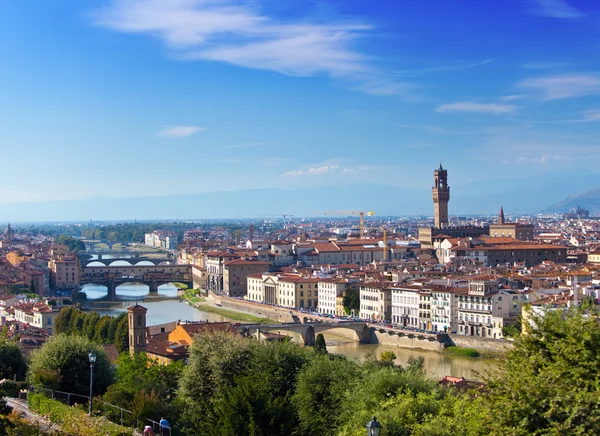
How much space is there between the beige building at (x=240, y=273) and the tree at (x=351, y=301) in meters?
12.9

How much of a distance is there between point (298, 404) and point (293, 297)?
96.5 feet

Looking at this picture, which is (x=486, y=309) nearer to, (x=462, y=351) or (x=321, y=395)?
(x=462, y=351)

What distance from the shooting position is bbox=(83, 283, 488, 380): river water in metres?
25.7

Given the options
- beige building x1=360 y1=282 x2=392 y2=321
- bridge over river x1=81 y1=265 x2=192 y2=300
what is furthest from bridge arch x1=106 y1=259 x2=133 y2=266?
beige building x1=360 y1=282 x2=392 y2=321

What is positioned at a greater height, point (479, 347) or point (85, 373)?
point (85, 373)

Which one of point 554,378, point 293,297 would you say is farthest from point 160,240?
point 554,378

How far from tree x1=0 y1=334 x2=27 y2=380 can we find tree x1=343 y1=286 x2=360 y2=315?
77.9ft

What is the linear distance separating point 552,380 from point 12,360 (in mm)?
9988

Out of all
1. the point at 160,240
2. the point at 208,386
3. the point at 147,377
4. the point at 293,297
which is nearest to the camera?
the point at 208,386

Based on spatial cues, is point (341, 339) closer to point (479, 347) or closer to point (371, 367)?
point (479, 347)

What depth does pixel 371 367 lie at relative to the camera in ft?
48.2

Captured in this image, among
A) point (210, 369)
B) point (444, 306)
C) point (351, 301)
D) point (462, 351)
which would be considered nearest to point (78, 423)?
point (210, 369)

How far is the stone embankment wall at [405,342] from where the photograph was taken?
29.5 metres

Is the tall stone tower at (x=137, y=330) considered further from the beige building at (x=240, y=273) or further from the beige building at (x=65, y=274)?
the beige building at (x=65, y=274)
